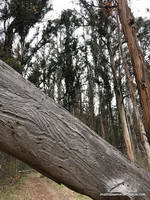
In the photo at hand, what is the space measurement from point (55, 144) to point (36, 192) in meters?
12.2

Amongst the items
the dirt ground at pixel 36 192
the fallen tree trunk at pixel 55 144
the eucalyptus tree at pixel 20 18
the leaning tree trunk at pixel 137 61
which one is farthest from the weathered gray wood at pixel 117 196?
the eucalyptus tree at pixel 20 18

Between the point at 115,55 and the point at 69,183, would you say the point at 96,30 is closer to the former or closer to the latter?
the point at 115,55

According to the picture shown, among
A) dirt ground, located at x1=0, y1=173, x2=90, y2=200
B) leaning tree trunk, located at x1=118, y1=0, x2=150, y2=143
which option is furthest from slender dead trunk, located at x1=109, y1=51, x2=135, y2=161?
leaning tree trunk, located at x1=118, y1=0, x2=150, y2=143

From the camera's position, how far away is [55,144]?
3.04 feet

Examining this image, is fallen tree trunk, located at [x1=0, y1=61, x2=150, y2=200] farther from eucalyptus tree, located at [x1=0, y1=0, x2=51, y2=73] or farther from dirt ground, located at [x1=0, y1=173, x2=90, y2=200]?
eucalyptus tree, located at [x1=0, y1=0, x2=51, y2=73]

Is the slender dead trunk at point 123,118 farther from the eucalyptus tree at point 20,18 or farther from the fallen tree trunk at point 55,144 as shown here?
the fallen tree trunk at point 55,144

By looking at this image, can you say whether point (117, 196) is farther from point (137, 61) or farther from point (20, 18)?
point (20, 18)

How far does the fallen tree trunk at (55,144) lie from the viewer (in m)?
0.89

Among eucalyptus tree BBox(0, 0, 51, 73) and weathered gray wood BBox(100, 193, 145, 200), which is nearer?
weathered gray wood BBox(100, 193, 145, 200)

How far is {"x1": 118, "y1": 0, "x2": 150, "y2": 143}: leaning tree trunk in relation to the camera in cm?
334

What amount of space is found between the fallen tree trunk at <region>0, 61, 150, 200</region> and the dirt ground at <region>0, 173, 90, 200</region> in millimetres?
10423

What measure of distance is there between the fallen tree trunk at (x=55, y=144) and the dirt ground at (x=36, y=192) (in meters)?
10.4

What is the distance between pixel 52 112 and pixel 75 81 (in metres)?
26.4

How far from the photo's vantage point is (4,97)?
2.93 feet
